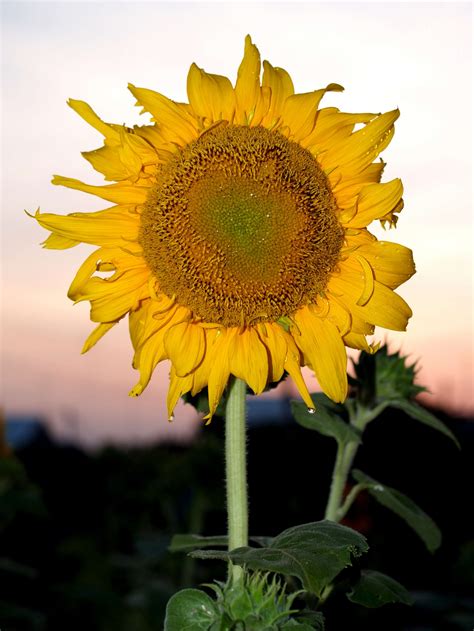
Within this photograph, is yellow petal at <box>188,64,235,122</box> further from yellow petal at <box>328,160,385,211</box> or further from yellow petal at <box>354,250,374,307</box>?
yellow petal at <box>354,250,374,307</box>

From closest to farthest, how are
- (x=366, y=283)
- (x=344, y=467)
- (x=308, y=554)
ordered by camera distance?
1. (x=308, y=554)
2. (x=366, y=283)
3. (x=344, y=467)

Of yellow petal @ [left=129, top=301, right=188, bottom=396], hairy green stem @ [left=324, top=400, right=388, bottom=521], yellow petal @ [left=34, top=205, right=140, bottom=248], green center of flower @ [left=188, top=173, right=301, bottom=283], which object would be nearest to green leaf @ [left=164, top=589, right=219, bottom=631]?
yellow petal @ [left=129, top=301, right=188, bottom=396]

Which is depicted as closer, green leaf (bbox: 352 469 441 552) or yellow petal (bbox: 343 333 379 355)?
yellow petal (bbox: 343 333 379 355)

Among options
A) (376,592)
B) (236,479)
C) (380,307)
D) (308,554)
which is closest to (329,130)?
(380,307)

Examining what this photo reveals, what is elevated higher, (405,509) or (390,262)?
(390,262)

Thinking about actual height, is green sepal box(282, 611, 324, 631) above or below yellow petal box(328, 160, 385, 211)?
below

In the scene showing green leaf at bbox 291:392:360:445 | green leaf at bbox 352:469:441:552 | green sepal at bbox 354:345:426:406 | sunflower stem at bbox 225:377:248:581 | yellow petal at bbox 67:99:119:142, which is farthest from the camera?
green sepal at bbox 354:345:426:406

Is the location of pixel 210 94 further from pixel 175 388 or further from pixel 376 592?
pixel 376 592
